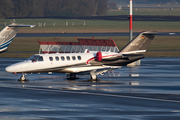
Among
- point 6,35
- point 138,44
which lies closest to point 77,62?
point 138,44

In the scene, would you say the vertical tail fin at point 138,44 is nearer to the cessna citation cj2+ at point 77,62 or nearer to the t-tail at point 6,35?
the cessna citation cj2+ at point 77,62

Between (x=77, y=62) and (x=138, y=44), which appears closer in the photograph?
(x=77, y=62)

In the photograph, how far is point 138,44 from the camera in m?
35.1

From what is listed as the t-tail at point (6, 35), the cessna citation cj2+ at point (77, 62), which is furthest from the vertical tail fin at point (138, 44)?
the t-tail at point (6, 35)

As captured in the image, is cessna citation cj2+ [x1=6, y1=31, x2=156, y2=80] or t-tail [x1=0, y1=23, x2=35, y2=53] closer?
cessna citation cj2+ [x1=6, y1=31, x2=156, y2=80]

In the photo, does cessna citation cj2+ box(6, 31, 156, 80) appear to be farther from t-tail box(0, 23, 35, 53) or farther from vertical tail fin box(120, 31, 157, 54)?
t-tail box(0, 23, 35, 53)

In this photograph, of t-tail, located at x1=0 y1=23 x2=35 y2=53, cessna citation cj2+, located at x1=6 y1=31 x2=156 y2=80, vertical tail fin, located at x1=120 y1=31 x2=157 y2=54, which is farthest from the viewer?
t-tail, located at x1=0 y1=23 x2=35 y2=53

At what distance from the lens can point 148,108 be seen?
2059 cm

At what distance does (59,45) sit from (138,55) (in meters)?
14.0

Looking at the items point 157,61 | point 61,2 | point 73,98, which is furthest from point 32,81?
point 61,2

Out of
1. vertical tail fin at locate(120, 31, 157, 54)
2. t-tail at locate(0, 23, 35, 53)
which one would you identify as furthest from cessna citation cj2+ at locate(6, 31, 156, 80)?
t-tail at locate(0, 23, 35, 53)

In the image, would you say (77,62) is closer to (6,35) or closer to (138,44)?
(138,44)

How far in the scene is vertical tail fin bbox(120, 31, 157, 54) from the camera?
34.8 m

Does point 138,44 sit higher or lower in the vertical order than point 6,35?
lower
